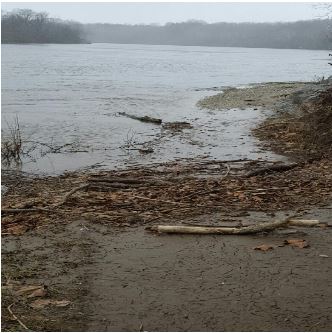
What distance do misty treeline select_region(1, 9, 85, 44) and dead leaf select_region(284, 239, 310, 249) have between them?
10284 cm

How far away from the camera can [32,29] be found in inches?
4835

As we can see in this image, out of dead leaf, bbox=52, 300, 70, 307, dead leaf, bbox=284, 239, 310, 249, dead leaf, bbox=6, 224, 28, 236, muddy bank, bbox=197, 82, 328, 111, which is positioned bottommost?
dead leaf, bbox=6, 224, 28, 236

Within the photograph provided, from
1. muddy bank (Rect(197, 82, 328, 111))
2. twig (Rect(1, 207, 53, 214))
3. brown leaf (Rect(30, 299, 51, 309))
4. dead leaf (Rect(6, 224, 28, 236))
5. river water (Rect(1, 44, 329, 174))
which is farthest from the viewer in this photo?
muddy bank (Rect(197, 82, 328, 111))

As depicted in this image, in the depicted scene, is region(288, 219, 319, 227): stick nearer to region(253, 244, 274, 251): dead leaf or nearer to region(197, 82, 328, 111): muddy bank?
region(253, 244, 274, 251): dead leaf

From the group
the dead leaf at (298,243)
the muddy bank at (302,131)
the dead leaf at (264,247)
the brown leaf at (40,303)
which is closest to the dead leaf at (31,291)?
the brown leaf at (40,303)

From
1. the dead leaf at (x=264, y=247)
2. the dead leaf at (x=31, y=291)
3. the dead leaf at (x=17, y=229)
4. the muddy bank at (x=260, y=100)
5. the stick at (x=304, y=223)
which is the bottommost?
the dead leaf at (x=17, y=229)

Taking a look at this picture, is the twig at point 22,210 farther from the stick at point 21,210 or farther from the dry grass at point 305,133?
the dry grass at point 305,133

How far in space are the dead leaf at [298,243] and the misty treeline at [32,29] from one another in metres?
103

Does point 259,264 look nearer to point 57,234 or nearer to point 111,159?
point 57,234

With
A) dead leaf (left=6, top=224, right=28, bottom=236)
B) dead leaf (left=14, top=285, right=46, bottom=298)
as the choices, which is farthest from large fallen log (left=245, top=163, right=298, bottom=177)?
dead leaf (left=14, top=285, right=46, bottom=298)

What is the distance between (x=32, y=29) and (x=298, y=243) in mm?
126577

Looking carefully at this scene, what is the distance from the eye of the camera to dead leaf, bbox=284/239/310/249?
6.54 m

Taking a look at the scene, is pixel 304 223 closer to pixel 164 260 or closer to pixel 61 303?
pixel 164 260

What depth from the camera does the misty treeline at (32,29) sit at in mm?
111250
